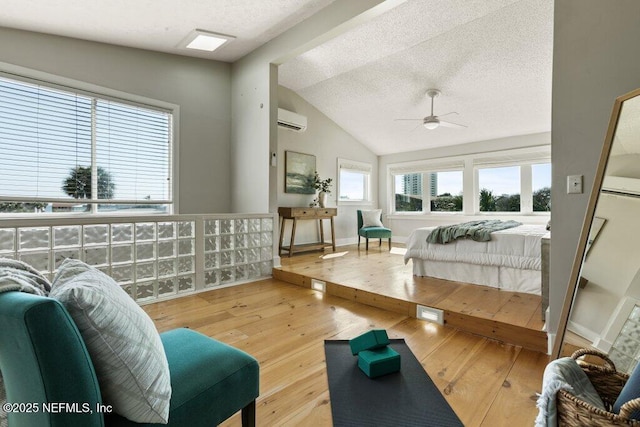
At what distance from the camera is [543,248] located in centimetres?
240

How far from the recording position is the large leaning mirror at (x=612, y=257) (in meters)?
1.38

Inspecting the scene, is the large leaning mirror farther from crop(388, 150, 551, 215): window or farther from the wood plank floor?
crop(388, 150, 551, 215): window

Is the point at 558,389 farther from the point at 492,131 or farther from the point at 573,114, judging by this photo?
the point at 492,131

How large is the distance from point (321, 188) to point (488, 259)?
3.33 meters

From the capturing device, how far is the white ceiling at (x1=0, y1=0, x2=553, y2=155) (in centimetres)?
299

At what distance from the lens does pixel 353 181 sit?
6930 millimetres

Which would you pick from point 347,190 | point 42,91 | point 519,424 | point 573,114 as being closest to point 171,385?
point 519,424

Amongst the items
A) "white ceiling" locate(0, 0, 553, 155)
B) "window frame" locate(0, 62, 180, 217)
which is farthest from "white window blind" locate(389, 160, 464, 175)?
"window frame" locate(0, 62, 180, 217)

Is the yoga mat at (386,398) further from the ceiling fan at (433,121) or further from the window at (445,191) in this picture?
the window at (445,191)

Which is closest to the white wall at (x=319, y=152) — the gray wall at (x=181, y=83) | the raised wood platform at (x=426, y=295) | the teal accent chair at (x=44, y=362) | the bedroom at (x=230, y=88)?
the bedroom at (x=230, y=88)

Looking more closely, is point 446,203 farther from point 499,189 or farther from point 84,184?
point 84,184

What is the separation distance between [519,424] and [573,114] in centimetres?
178

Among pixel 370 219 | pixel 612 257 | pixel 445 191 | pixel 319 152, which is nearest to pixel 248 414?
pixel 612 257

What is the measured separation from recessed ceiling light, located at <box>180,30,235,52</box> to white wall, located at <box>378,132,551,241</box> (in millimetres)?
4633
